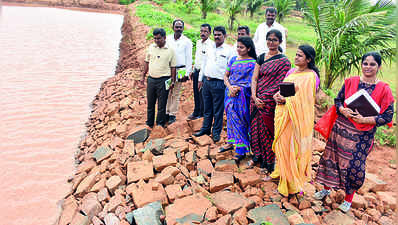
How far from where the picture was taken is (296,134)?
266 centimetres

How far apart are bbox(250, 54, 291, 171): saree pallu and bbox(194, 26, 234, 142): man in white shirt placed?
0.71m

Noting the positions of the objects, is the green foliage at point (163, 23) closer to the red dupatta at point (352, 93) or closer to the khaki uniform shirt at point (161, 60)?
the khaki uniform shirt at point (161, 60)

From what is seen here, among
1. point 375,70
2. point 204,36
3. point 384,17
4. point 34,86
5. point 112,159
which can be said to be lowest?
point 112,159

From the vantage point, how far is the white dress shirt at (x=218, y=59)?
3.63 m

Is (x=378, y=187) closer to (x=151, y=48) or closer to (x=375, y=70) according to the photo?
(x=375, y=70)

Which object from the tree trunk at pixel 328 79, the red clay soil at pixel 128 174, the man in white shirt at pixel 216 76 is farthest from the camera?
the tree trunk at pixel 328 79

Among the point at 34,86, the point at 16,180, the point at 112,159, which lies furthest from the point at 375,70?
the point at 34,86

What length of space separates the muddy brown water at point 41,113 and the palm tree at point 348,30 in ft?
18.3

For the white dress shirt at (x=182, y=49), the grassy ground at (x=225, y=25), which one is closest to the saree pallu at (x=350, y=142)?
the white dress shirt at (x=182, y=49)

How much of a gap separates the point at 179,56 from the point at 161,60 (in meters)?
0.58

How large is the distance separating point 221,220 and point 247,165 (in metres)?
1.02

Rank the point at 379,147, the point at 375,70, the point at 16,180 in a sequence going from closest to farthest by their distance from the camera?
the point at 375,70
the point at 16,180
the point at 379,147

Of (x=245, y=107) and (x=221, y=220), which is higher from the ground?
(x=245, y=107)

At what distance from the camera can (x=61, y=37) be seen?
13.7 meters
